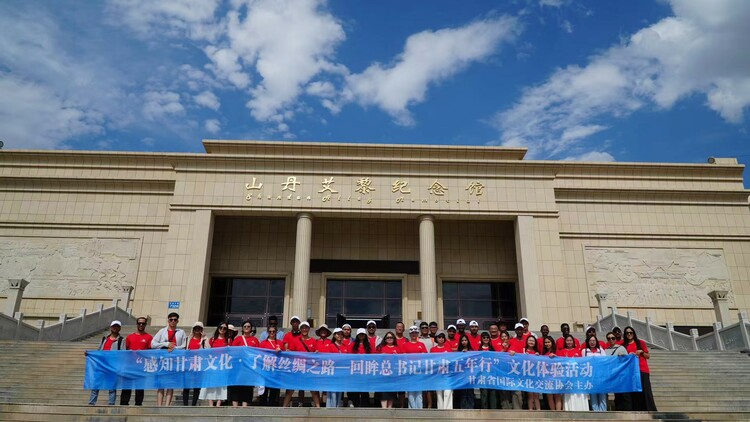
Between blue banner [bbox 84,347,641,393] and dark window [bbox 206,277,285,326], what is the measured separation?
46.6 feet

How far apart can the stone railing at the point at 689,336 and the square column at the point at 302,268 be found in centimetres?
996

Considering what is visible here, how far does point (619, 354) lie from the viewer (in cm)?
833

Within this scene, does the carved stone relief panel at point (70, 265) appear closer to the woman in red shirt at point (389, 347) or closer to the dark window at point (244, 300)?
the dark window at point (244, 300)

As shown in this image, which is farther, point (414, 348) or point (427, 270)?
point (427, 270)

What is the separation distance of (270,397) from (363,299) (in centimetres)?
1467

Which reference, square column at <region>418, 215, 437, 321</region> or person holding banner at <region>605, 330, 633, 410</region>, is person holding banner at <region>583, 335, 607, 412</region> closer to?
person holding banner at <region>605, 330, 633, 410</region>

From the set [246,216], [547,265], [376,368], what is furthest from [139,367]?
[547,265]

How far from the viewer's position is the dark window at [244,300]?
73.2 feet

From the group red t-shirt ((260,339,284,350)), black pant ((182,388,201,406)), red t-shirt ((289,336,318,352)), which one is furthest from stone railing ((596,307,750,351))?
black pant ((182,388,201,406))

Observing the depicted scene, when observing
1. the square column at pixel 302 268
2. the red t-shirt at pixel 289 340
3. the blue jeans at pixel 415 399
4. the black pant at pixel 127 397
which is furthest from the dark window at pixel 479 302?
the black pant at pixel 127 397

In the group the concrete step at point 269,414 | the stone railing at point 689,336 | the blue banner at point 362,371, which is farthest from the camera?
the stone railing at point 689,336

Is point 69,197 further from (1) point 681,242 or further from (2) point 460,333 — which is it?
(1) point 681,242

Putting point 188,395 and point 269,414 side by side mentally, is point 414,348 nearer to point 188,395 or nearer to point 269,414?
point 269,414

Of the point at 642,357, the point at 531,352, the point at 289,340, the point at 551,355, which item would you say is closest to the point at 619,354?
the point at 642,357
